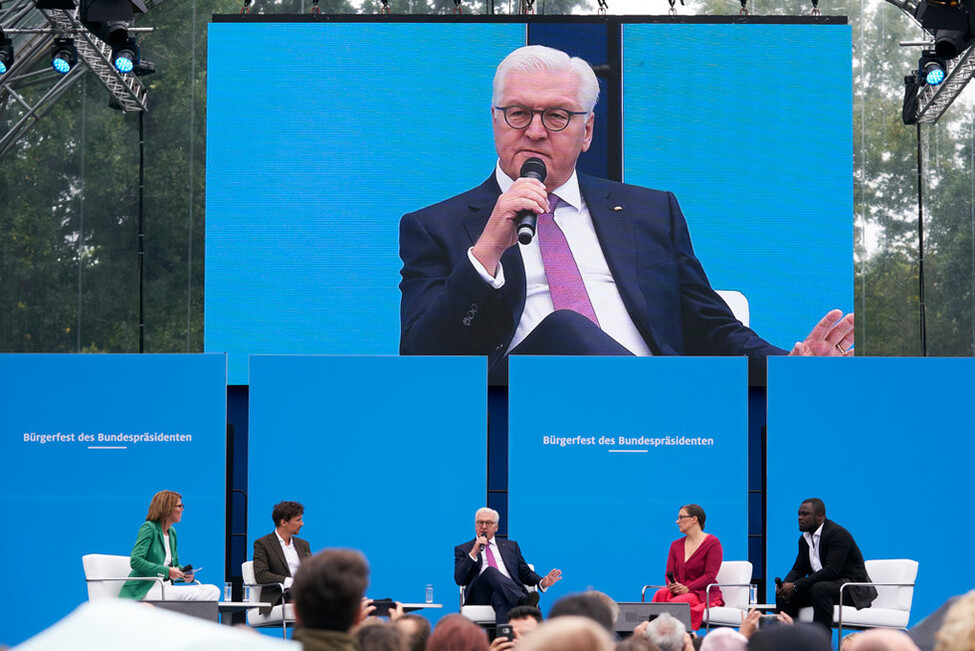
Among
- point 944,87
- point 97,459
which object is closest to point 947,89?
point 944,87

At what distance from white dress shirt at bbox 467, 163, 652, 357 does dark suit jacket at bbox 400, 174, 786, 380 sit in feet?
0.16

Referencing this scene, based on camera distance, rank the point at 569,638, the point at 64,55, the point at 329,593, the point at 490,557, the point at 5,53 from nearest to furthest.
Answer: the point at 569,638 < the point at 329,593 < the point at 490,557 < the point at 64,55 < the point at 5,53

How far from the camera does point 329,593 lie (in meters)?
2.76

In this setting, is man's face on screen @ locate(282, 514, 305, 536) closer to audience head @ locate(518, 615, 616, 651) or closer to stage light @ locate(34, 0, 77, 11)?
stage light @ locate(34, 0, 77, 11)

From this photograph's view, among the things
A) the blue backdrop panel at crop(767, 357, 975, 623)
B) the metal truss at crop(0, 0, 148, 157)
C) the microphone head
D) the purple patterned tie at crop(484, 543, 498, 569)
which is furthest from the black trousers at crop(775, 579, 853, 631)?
the metal truss at crop(0, 0, 148, 157)

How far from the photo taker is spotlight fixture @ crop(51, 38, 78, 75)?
9.60 m

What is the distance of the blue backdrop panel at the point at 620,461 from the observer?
28.7ft

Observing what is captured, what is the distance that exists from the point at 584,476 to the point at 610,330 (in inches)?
71.1

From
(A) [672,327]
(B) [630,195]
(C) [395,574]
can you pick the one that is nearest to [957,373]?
(A) [672,327]

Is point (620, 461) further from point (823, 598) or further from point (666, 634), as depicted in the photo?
point (666, 634)

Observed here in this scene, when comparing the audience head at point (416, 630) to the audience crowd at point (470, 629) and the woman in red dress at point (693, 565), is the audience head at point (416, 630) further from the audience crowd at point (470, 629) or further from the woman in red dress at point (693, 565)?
the woman in red dress at point (693, 565)

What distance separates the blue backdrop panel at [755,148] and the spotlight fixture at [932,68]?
680 millimetres

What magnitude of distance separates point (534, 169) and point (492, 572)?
399cm

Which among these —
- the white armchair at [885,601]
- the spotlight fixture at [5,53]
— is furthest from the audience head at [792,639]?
the spotlight fixture at [5,53]
